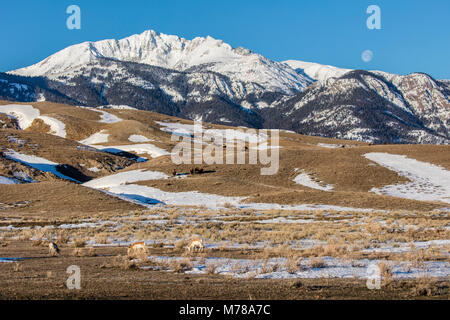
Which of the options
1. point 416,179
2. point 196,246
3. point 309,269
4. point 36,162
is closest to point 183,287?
point 309,269

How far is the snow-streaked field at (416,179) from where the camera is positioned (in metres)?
57.5

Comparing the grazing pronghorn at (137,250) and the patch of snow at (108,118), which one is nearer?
the grazing pronghorn at (137,250)

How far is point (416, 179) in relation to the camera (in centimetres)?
6444

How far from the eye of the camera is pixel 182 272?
14672 millimetres

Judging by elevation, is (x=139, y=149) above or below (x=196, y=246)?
above

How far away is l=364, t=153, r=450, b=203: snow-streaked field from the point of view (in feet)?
189

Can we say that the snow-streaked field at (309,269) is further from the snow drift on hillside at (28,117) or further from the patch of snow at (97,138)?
the snow drift on hillside at (28,117)

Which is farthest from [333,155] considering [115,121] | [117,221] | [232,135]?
[115,121]

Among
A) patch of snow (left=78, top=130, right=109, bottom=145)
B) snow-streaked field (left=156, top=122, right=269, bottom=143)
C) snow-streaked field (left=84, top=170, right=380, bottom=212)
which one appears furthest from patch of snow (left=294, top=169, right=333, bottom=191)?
snow-streaked field (left=156, top=122, right=269, bottom=143)

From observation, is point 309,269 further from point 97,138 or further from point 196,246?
point 97,138

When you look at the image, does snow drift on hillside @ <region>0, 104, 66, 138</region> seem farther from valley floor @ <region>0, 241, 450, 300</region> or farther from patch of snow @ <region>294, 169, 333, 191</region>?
valley floor @ <region>0, 241, 450, 300</region>

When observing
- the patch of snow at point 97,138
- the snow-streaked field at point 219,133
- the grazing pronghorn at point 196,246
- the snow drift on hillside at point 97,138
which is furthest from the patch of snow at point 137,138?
the grazing pronghorn at point 196,246

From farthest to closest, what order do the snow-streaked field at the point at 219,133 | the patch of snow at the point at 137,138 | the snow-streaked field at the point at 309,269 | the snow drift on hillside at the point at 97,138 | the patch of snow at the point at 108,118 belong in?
the patch of snow at the point at 108,118, the snow-streaked field at the point at 219,133, the patch of snow at the point at 137,138, the snow drift on hillside at the point at 97,138, the snow-streaked field at the point at 309,269

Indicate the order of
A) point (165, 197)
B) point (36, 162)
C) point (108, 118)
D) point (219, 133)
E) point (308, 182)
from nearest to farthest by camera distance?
point (165, 197) < point (308, 182) < point (36, 162) < point (219, 133) < point (108, 118)
